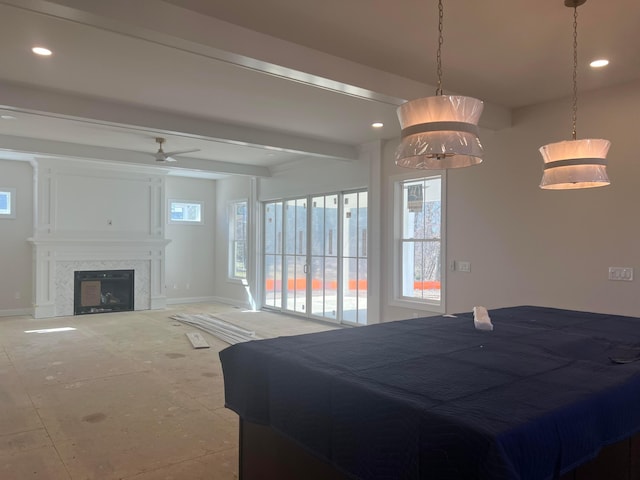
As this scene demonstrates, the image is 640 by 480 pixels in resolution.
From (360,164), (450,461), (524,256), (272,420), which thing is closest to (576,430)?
(450,461)

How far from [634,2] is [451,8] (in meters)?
1.06

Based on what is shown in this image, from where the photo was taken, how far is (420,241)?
6277 millimetres

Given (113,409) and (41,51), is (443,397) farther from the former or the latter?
(41,51)

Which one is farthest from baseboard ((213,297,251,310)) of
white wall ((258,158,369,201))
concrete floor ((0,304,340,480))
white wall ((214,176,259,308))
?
concrete floor ((0,304,340,480))

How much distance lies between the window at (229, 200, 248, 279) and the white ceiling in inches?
167

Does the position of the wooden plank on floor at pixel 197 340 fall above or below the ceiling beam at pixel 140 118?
below

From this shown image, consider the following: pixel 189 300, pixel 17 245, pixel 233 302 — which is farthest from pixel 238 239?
pixel 17 245

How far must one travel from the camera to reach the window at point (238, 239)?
9.99 meters

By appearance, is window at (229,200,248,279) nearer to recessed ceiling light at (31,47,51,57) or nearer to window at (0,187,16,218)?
window at (0,187,16,218)

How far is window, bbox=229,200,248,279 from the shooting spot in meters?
9.99

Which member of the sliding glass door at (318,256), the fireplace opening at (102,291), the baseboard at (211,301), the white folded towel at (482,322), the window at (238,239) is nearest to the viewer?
the white folded towel at (482,322)

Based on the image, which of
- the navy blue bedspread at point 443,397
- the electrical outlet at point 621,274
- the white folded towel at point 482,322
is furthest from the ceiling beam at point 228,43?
the electrical outlet at point 621,274

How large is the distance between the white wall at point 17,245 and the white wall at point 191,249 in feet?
8.25

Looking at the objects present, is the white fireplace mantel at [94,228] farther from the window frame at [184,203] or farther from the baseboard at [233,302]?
the baseboard at [233,302]
